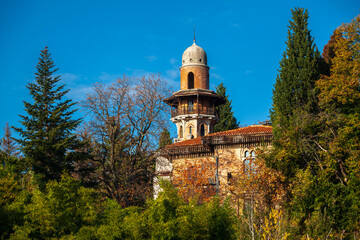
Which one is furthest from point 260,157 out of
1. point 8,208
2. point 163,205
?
point 8,208

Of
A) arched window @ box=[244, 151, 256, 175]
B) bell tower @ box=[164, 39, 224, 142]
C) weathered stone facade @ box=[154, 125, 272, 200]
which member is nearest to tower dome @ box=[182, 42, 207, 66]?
bell tower @ box=[164, 39, 224, 142]

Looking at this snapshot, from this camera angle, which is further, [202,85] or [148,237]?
[202,85]

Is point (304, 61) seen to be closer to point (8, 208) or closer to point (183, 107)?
point (8, 208)

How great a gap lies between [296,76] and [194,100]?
1799 cm

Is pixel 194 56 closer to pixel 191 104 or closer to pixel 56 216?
pixel 191 104

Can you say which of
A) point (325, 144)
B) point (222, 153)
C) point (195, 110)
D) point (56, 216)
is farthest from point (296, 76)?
point (195, 110)

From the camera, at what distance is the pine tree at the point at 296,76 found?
75.2 ft

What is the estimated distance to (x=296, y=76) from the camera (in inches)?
920

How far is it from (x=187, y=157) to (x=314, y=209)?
404 inches

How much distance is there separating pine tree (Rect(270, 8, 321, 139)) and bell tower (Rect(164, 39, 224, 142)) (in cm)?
1607

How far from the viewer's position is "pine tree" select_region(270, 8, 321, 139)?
22.9 m

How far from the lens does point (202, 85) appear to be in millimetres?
41000

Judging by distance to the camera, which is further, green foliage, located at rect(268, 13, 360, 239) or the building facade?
the building facade

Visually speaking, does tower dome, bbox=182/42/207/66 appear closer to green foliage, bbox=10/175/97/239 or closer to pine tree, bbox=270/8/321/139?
pine tree, bbox=270/8/321/139
